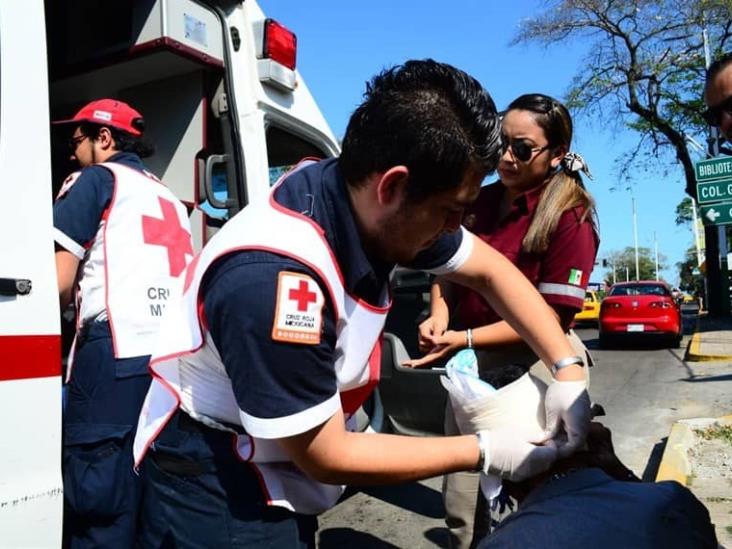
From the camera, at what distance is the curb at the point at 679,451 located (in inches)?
175

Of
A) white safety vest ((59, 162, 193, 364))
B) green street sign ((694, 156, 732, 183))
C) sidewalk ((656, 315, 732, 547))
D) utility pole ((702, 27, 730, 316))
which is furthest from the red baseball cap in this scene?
utility pole ((702, 27, 730, 316))

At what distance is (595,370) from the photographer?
37.4ft

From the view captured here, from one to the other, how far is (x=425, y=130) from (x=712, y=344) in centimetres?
1432

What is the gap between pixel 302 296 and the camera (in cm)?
122

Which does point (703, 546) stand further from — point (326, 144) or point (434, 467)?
point (326, 144)

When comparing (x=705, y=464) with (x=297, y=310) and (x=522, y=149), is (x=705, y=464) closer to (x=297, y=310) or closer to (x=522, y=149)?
(x=522, y=149)

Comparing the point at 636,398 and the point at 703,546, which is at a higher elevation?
the point at 703,546

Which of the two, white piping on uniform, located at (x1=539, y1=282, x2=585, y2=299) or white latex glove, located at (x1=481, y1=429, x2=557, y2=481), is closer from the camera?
white latex glove, located at (x1=481, y1=429, x2=557, y2=481)

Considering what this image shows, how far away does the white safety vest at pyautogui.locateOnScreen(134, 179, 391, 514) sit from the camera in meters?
1.29

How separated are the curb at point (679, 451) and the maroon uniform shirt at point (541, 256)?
2.26 m

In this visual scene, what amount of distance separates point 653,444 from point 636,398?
8.70 ft

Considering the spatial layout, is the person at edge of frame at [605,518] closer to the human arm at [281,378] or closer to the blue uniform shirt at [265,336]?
the human arm at [281,378]

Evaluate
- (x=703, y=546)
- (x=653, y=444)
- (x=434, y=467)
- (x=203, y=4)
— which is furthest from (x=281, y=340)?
(x=653, y=444)

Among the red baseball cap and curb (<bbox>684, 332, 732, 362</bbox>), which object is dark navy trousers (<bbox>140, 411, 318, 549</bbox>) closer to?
the red baseball cap
